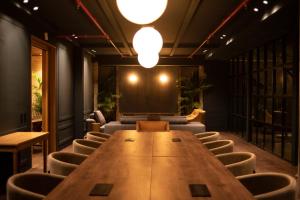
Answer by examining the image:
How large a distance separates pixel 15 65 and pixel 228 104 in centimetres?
892

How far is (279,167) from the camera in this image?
6.32 metres

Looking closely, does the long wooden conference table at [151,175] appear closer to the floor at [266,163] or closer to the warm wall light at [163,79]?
the floor at [266,163]

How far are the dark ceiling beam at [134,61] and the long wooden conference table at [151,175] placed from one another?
30.6 feet

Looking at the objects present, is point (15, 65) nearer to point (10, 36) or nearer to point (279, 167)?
point (10, 36)

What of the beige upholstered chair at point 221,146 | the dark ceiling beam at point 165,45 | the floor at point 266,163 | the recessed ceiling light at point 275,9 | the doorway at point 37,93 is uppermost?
the dark ceiling beam at point 165,45

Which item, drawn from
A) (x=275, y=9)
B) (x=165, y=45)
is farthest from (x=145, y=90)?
(x=275, y=9)

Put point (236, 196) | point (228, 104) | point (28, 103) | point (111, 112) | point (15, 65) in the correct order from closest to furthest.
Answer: point (236, 196), point (15, 65), point (28, 103), point (228, 104), point (111, 112)

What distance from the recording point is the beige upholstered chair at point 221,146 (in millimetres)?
4207

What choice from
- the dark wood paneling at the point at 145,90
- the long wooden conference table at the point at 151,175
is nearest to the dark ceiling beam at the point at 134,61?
the dark wood paneling at the point at 145,90

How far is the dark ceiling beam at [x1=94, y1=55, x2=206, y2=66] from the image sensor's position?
1295cm

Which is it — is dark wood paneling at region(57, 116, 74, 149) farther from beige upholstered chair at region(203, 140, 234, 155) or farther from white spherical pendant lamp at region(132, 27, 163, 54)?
beige upholstered chair at region(203, 140, 234, 155)

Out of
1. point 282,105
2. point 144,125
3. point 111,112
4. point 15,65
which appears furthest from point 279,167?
point 111,112

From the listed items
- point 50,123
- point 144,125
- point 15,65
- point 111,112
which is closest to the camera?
point 15,65

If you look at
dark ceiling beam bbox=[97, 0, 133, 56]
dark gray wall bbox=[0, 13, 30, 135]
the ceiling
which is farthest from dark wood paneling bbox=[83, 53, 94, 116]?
dark gray wall bbox=[0, 13, 30, 135]
